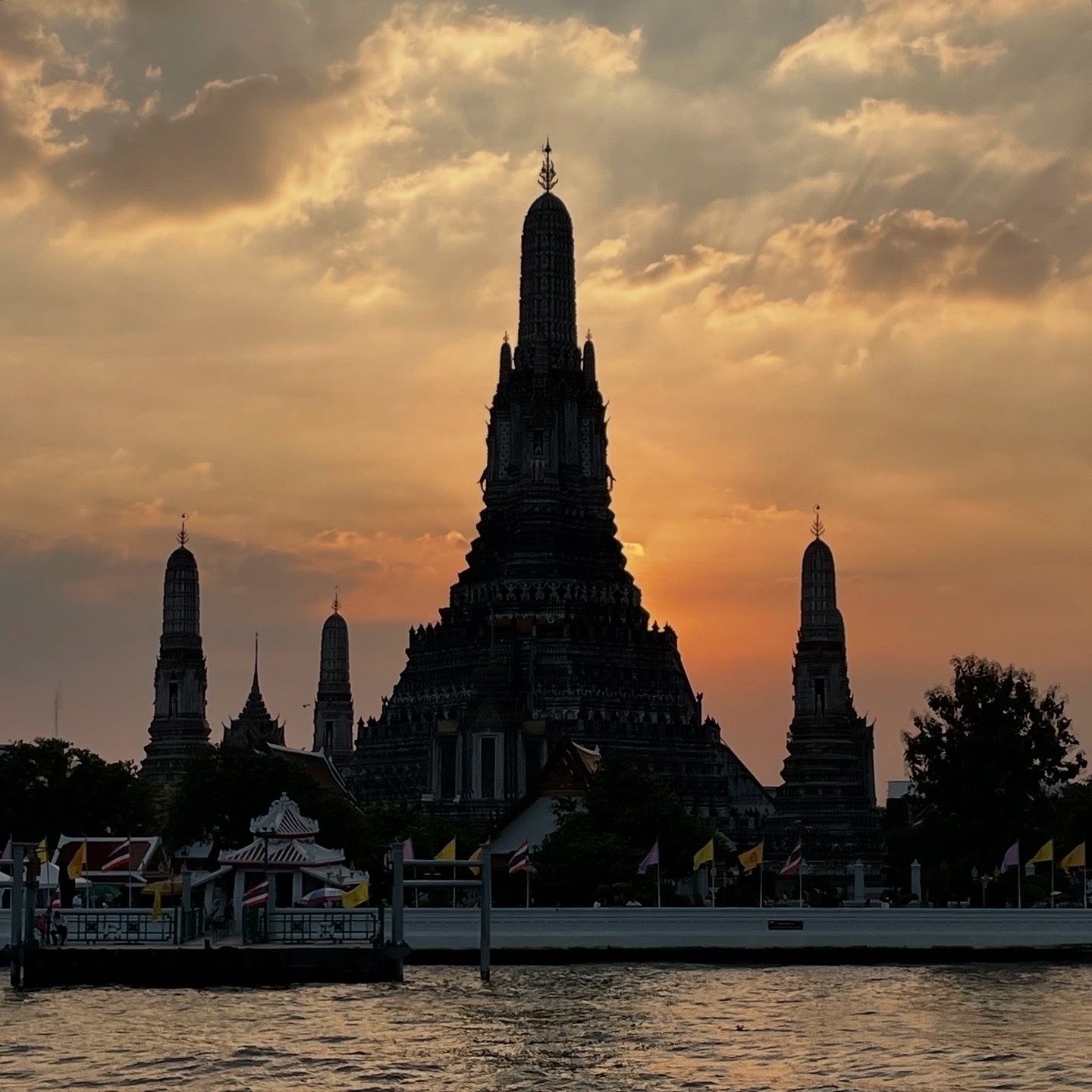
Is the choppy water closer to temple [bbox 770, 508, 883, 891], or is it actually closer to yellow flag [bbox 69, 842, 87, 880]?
yellow flag [bbox 69, 842, 87, 880]

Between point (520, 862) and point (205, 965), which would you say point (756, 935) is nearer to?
point (520, 862)

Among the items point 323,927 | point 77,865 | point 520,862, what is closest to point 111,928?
point 323,927

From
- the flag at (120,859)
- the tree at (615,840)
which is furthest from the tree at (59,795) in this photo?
the tree at (615,840)

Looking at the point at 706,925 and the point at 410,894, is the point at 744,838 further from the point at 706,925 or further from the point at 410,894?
the point at 706,925

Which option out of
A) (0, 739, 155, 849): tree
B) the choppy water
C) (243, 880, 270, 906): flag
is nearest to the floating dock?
the choppy water

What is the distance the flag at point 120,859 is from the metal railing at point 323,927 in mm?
11810

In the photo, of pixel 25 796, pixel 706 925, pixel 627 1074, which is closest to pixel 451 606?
pixel 25 796

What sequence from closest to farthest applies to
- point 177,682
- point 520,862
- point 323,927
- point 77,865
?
point 323,927, point 77,865, point 520,862, point 177,682

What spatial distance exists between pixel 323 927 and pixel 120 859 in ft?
44.7

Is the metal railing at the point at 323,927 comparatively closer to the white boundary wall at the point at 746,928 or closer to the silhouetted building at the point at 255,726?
the white boundary wall at the point at 746,928

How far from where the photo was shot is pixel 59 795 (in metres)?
89.1

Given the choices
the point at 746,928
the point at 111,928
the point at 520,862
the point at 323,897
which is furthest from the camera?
the point at 520,862

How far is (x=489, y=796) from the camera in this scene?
120 m

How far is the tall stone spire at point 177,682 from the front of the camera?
5340 inches
